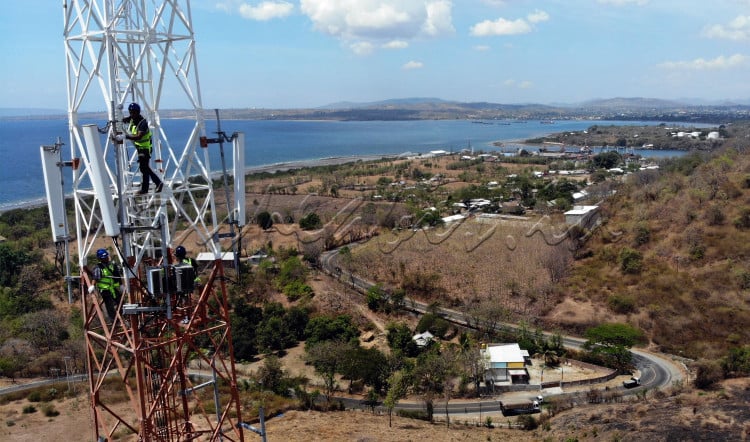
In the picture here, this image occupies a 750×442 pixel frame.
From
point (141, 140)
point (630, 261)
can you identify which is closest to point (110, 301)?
point (141, 140)

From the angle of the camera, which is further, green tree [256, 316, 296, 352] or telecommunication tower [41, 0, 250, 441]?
green tree [256, 316, 296, 352]

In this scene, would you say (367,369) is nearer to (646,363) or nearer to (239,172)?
(646,363)

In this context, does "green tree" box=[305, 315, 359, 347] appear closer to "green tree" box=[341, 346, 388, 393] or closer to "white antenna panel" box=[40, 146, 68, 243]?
"green tree" box=[341, 346, 388, 393]

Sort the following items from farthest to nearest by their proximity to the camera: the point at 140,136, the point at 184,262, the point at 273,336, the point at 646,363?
the point at 273,336, the point at 646,363, the point at 184,262, the point at 140,136

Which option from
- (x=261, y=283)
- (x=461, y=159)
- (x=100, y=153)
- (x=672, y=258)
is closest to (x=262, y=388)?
(x=261, y=283)

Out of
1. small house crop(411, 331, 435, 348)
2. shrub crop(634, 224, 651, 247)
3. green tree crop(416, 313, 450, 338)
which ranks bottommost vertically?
small house crop(411, 331, 435, 348)

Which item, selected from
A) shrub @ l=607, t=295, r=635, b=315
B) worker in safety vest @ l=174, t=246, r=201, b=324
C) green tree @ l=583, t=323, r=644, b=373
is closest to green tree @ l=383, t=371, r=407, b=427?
green tree @ l=583, t=323, r=644, b=373
